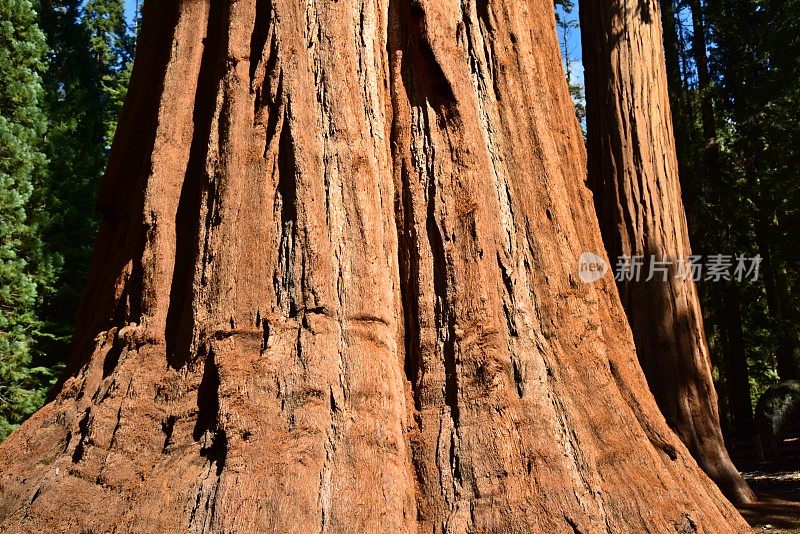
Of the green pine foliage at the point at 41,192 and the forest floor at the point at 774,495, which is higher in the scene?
the green pine foliage at the point at 41,192

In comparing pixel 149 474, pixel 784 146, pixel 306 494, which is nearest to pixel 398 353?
pixel 306 494

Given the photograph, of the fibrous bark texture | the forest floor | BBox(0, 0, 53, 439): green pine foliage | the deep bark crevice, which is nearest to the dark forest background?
BBox(0, 0, 53, 439): green pine foliage

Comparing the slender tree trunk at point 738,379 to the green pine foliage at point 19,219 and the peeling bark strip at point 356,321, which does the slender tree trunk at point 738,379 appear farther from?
the green pine foliage at point 19,219

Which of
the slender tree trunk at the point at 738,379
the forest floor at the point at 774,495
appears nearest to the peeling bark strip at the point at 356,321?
the forest floor at the point at 774,495

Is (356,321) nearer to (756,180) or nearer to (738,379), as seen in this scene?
(738,379)

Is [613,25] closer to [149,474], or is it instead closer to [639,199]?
[639,199]

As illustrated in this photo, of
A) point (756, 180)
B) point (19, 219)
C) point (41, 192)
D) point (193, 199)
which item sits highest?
point (756, 180)

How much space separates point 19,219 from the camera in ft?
40.8

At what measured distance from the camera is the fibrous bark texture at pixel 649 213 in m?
7.11

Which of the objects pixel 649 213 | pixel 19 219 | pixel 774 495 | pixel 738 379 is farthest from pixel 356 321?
Answer: pixel 738 379

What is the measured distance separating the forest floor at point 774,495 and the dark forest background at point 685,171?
422 centimetres

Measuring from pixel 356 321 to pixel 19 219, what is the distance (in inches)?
431

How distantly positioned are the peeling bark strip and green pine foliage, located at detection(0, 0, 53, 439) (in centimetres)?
888

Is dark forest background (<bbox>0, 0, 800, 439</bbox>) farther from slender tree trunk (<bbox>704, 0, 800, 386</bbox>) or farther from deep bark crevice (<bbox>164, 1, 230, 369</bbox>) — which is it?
deep bark crevice (<bbox>164, 1, 230, 369</bbox>)
